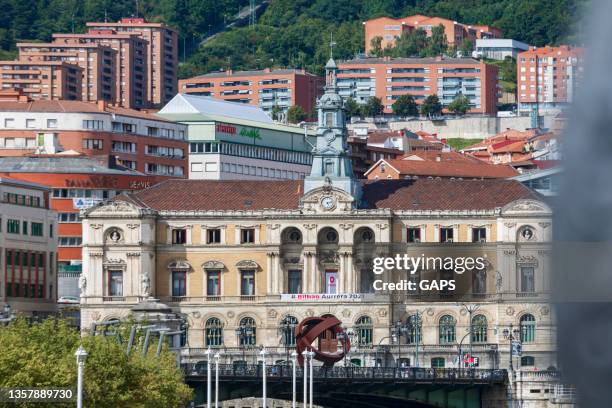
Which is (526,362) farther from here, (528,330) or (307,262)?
(307,262)

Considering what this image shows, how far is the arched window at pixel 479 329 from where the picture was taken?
159738 millimetres

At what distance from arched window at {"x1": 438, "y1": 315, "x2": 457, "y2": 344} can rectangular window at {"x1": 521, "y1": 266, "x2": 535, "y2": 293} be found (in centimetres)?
545

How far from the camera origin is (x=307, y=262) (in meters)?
163

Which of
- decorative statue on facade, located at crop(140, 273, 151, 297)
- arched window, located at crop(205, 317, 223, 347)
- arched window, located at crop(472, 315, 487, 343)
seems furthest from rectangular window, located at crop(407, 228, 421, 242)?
decorative statue on facade, located at crop(140, 273, 151, 297)

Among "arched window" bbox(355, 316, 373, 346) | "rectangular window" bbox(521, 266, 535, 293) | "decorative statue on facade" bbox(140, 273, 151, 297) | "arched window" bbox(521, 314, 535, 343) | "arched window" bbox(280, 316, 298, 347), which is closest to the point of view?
"arched window" bbox(521, 314, 535, 343)

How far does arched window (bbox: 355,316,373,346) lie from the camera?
161125mm

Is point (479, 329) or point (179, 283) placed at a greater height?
point (179, 283)

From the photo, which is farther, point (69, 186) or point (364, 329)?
point (69, 186)

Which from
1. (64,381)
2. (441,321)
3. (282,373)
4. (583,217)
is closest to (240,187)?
(441,321)

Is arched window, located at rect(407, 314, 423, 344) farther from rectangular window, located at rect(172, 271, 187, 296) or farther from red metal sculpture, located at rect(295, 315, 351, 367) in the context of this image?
rectangular window, located at rect(172, 271, 187, 296)

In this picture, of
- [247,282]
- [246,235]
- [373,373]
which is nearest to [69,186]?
[246,235]

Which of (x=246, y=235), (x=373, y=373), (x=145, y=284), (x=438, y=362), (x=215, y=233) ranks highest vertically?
(x=215, y=233)

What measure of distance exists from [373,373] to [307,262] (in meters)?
30.5

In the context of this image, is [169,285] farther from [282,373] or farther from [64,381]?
[64,381]
